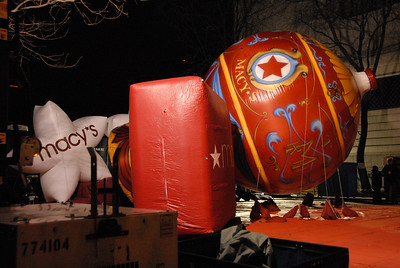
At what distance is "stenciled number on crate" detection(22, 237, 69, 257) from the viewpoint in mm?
2064

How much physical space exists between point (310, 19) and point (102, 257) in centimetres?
1799

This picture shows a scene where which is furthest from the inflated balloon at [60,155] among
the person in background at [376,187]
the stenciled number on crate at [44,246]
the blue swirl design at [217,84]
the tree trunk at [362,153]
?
the tree trunk at [362,153]

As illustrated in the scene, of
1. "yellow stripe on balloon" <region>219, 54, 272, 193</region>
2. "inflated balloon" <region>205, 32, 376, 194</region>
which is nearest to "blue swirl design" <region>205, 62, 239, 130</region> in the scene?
"inflated balloon" <region>205, 32, 376, 194</region>

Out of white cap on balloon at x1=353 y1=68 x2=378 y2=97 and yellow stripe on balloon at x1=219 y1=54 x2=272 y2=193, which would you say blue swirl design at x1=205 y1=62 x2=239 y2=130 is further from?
white cap on balloon at x1=353 y1=68 x2=378 y2=97

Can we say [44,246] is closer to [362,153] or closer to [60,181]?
[60,181]

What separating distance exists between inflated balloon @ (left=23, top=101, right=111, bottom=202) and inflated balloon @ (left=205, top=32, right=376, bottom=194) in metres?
2.73

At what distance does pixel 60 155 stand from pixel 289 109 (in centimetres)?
408

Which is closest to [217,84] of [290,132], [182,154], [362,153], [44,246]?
[290,132]

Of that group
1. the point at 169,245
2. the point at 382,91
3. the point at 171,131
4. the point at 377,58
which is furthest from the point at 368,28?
the point at 169,245

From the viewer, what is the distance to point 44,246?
2133mm

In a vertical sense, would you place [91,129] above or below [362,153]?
above

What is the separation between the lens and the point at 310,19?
18469 mm

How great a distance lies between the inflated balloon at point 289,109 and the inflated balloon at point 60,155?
273cm

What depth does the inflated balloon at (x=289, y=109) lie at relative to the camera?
683 centimetres
